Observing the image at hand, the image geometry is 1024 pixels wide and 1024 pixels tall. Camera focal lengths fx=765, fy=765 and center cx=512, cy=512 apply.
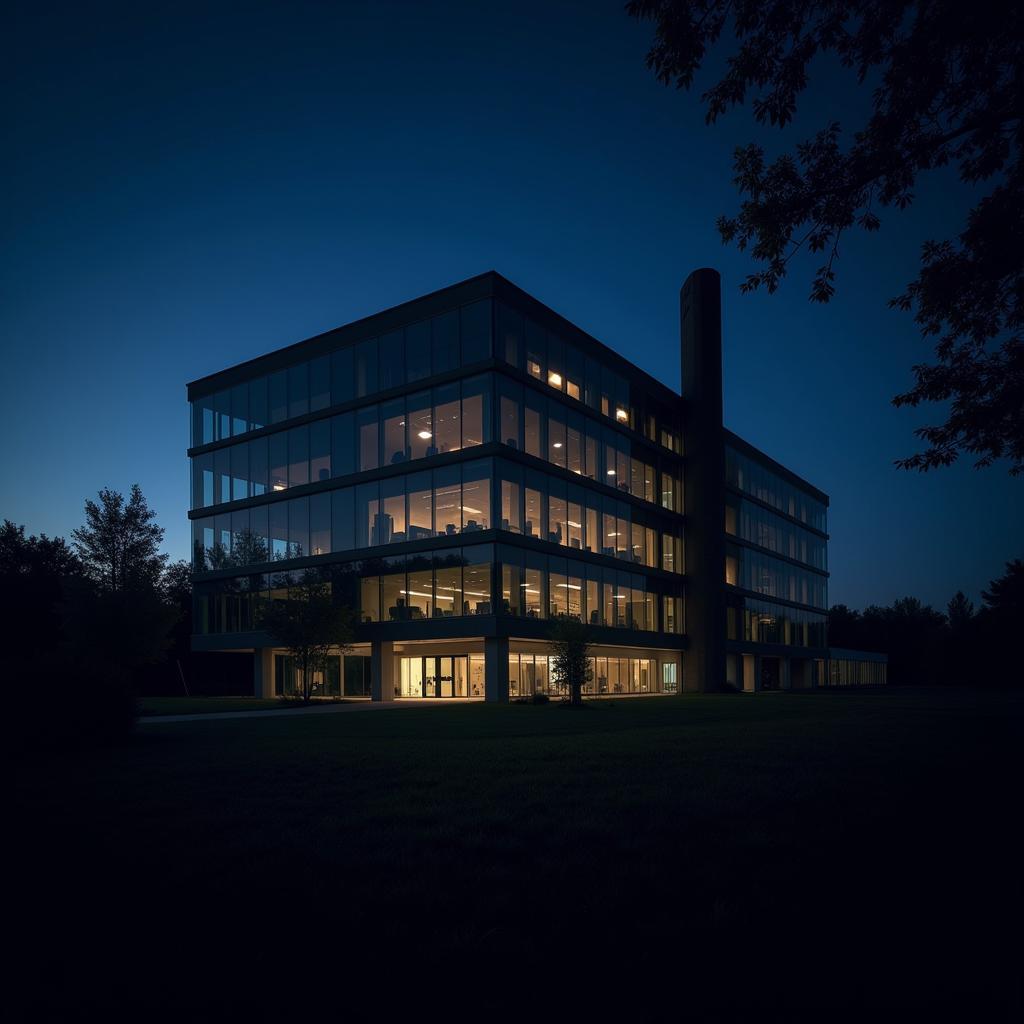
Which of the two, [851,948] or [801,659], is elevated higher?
[851,948]

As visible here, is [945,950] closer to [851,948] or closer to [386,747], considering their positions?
[851,948]

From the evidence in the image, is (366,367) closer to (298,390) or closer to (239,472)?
(298,390)

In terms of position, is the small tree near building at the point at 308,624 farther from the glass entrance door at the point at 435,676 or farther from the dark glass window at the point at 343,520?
the glass entrance door at the point at 435,676

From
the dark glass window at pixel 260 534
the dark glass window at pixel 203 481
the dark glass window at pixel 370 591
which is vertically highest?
the dark glass window at pixel 203 481

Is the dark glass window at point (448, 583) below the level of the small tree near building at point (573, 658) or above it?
above

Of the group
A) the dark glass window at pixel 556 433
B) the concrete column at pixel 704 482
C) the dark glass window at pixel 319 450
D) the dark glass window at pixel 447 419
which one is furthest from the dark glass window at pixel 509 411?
the concrete column at pixel 704 482

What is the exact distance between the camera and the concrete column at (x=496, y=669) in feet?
123

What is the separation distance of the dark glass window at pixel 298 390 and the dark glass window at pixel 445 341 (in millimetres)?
9690

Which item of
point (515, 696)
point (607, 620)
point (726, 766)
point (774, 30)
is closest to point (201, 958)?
point (726, 766)

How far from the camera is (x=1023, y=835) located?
6.22 m

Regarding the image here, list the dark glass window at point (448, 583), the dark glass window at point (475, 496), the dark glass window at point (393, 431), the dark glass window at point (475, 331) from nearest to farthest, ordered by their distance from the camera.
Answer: the dark glass window at point (475, 496), the dark glass window at point (448, 583), the dark glass window at point (475, 331), the dark glass window at point (393, 431)

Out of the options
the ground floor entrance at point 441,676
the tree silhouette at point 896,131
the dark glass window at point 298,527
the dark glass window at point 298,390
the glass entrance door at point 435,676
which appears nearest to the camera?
the tree silhouette at point 896,131

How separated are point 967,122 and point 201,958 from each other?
34.6 feet

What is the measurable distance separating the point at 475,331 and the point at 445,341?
1982 millimetres
